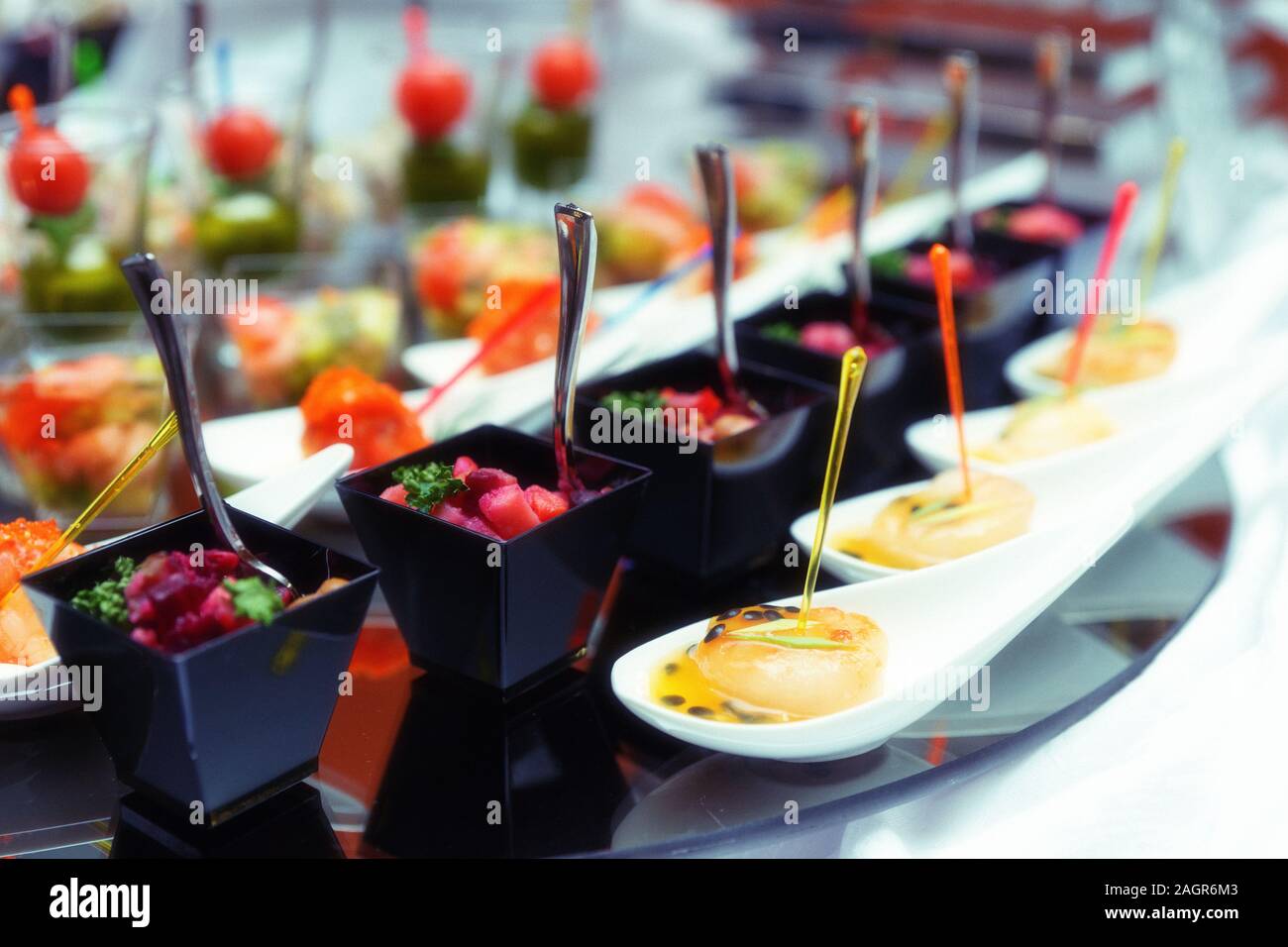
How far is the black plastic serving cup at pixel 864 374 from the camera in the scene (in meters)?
1.77

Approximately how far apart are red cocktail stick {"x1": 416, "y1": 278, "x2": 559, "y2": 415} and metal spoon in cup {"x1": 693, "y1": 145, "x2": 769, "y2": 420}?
0.92 ft

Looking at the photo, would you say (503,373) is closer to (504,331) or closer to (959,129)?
(504,331)

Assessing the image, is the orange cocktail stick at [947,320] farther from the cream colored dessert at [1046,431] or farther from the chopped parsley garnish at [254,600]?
the chopped parsley garnish at [254,600]

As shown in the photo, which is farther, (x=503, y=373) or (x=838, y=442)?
(x=503, y=373)

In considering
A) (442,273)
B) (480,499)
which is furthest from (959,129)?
(480,499)

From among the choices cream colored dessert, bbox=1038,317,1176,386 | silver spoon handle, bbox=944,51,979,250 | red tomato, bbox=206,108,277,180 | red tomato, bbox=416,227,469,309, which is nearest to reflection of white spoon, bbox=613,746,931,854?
cream colored dessert, bbox=1038,317,1176,386

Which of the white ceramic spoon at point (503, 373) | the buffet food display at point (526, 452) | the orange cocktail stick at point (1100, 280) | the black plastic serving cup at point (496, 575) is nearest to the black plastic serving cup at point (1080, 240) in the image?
the buffet food display at point (526, 452)

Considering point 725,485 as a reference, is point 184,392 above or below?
above

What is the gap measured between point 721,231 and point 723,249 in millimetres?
24

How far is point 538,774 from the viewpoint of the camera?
4.05ft

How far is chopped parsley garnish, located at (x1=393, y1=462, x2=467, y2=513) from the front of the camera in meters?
1.31

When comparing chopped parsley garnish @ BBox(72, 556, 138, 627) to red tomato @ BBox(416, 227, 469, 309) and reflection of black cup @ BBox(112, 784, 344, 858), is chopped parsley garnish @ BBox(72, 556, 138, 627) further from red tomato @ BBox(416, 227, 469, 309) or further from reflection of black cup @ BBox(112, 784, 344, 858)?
red tomato @ BBox(416, 227, 469, 309)

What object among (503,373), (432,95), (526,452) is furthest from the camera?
(432,95)

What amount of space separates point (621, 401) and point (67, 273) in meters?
0.95
